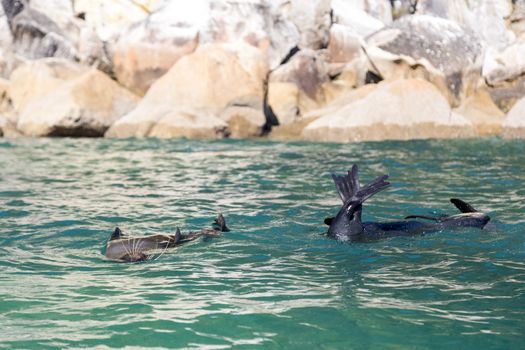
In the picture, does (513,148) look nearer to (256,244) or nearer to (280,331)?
(256,244)

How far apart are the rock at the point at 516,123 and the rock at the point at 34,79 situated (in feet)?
46.7

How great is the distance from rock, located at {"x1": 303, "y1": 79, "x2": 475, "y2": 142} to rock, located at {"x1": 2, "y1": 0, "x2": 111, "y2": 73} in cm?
1016

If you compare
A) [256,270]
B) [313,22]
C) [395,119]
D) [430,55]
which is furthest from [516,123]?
[256,270]

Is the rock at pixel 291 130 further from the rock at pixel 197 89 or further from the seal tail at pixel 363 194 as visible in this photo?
the seal tail at pixel 363 194

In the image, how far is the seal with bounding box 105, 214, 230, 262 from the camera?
6.62 metres

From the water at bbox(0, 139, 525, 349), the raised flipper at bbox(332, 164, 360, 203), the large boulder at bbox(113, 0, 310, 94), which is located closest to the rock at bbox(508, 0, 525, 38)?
the large boulder at bbox(113, 0, 310, 94)

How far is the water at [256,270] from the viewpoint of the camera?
4766 mm

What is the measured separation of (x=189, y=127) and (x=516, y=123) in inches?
360

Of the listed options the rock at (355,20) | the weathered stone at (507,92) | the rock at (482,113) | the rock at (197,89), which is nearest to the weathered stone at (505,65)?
the weathered stone at (507,92)

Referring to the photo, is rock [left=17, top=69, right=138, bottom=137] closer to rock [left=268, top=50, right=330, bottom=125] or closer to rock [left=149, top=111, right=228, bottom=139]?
rock [left=149, top=111, right=228, bottom=139]

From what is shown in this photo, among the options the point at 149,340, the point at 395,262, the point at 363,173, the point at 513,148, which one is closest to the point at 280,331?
the point at 149,340

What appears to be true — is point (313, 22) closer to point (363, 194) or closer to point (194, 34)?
point (194, 34)

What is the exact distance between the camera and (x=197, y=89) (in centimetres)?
2272

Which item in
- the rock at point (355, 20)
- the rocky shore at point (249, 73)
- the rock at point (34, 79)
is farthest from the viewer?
the rock at point (355, 20)
